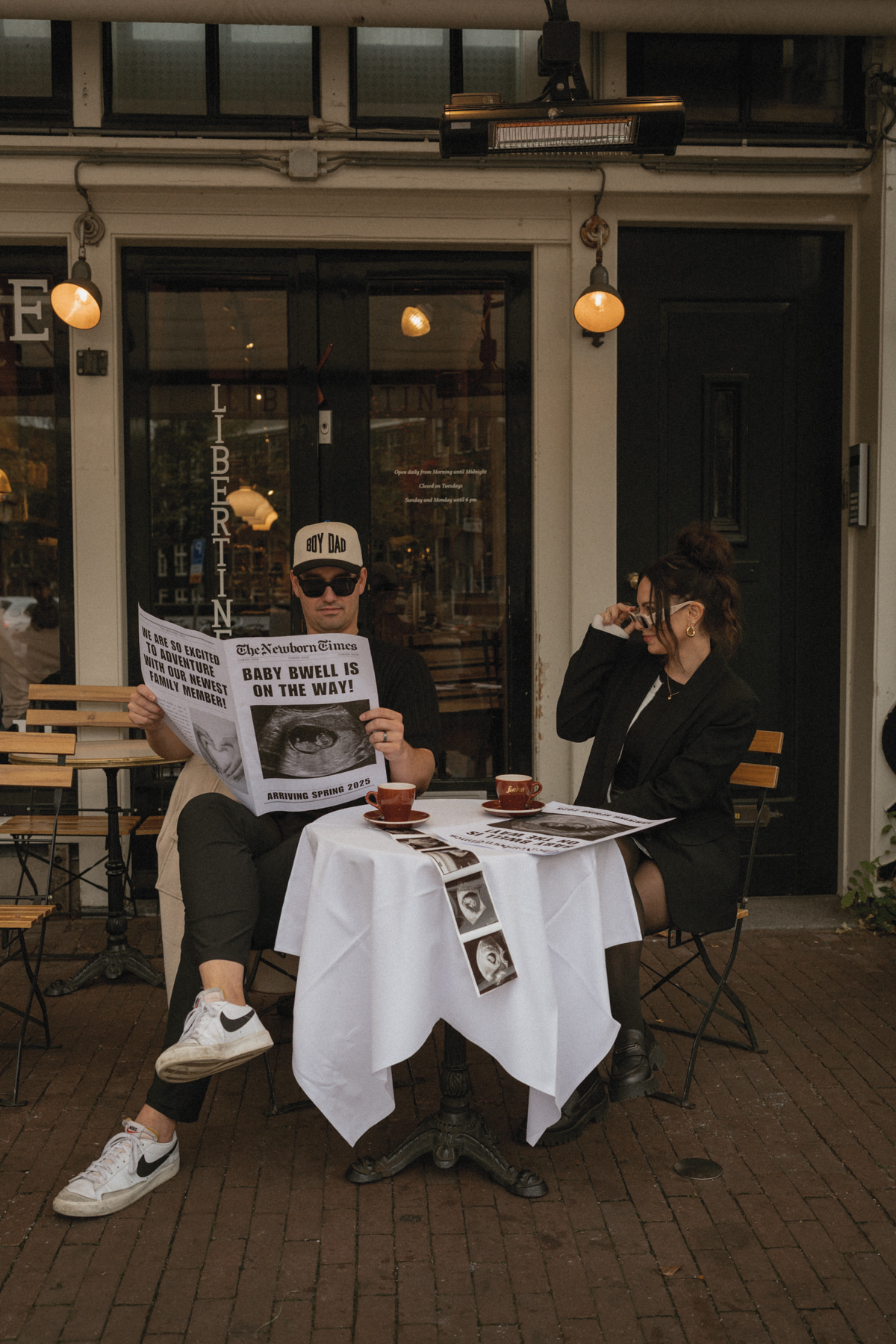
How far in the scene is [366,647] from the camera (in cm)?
330

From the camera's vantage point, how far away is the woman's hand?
160 inches

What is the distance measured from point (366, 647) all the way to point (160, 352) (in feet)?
10.6

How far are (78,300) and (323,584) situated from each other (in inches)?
95.2

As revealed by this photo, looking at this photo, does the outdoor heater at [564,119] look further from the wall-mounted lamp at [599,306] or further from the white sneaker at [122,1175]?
the white sneaker at [122,1175]

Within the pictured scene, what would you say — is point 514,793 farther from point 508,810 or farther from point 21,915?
point 21,915

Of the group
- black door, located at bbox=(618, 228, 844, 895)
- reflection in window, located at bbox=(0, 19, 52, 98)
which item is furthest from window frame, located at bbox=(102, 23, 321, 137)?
black door, located at bbox=(618, 228, 844, 895)

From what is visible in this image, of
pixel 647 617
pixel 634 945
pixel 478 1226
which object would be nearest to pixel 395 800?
pixel 634 945

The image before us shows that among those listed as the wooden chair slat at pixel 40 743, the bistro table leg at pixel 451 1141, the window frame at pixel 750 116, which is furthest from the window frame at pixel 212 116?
the bistro table leg at pixel 451 1141

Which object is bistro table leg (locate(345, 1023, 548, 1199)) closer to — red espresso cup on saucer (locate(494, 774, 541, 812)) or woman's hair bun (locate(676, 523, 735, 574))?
red espresso cup on saucer (locate(494, 774, 541, 812))

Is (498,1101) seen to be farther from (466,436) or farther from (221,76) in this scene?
(221,76)

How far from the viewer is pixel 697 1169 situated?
325 cm

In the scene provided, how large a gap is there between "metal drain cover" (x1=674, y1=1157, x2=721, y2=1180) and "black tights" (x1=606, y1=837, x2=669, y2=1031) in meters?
0.38

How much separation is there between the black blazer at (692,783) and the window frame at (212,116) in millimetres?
3448

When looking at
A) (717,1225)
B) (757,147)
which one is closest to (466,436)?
(757,147)
